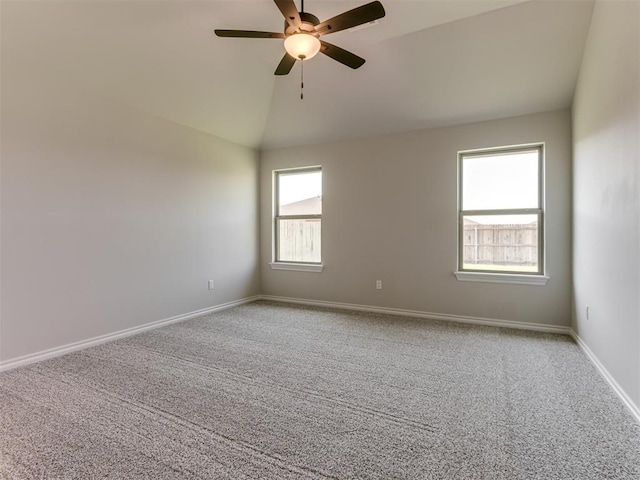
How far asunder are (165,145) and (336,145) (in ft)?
7.73

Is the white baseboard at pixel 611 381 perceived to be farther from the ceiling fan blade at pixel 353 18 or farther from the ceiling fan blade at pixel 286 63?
the ceiling fan blade at pixel 286 63

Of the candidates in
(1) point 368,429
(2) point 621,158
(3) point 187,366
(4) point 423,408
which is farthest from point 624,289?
(3) point 187,366

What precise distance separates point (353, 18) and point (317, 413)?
2.54 meters

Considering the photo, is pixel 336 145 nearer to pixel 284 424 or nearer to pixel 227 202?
pixel 227 202

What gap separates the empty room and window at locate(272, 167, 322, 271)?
0.05 m

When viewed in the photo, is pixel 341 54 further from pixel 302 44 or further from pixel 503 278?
pixel 503 278

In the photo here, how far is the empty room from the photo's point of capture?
185 cm

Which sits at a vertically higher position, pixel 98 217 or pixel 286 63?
pixel 286 63

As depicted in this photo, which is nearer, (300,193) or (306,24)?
(306,24)

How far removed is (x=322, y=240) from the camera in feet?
16.4

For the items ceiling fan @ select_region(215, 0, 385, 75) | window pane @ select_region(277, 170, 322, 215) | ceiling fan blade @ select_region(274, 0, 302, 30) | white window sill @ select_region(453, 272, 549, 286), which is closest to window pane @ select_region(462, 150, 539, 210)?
white window sill @ select_region(453, 272, 549, 286)

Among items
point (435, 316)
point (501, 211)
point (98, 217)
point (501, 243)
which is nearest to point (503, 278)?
point (501, 243)

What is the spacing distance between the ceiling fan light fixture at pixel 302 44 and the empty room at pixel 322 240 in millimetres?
15

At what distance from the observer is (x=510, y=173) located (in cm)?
397
